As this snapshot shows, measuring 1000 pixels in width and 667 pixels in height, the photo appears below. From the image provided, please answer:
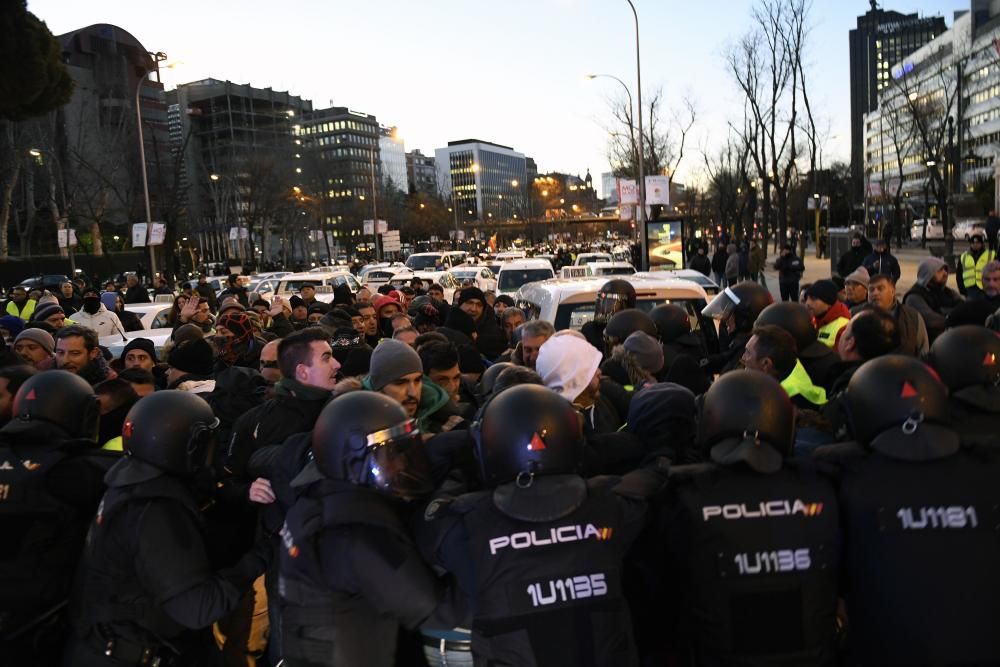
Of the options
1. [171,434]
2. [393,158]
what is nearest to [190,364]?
[171,434]

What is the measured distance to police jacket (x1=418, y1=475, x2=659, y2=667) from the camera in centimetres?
249

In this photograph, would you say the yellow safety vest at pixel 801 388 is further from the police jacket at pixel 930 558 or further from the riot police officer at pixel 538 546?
the riot police officer at pixel 538 546

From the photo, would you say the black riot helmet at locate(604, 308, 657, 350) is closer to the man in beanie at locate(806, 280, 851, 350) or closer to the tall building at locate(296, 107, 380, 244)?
the man in beanie at locate(806, 280, 851, 350)

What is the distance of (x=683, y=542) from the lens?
2750 mm

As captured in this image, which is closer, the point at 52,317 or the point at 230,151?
the point at 52,317

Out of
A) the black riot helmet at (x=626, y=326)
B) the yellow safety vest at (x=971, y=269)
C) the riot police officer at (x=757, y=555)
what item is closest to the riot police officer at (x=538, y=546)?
the riot police officer at (x=757, y=555)

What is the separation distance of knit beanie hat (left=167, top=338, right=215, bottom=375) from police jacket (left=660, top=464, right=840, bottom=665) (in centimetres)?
452

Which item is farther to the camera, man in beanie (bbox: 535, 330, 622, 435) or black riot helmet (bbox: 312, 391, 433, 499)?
man in beanie (bbox: 535, 330, 622, 435)

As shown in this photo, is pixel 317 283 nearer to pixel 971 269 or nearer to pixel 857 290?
pixel 971 269

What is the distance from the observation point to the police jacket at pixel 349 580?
2.56 m

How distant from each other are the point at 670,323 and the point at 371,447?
4.03 metres

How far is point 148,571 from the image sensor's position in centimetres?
289

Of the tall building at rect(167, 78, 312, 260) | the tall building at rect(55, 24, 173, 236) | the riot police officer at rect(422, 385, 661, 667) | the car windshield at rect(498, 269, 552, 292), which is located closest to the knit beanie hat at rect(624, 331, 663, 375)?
the riot police officer at rect(422, 385, 661, 667)

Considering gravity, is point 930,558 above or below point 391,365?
below
